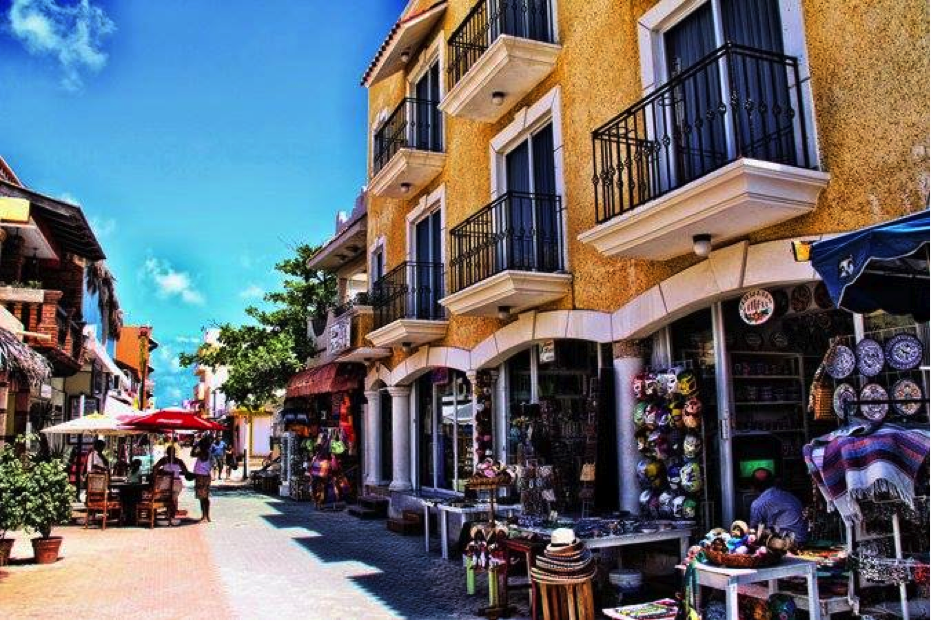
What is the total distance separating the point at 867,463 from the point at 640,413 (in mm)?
3337

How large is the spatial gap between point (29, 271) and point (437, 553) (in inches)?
582

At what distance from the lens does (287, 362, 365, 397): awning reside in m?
19.5

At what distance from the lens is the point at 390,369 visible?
17.3m

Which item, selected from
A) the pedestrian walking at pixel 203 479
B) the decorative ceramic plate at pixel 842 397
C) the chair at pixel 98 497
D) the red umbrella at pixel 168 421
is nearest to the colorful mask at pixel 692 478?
the decorative ceramic plate at pixel 842 397

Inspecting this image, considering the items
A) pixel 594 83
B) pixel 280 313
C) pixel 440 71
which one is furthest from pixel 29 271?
pixel 594 83

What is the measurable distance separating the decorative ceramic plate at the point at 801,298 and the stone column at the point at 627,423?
82.7 inches

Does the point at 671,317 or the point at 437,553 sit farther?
the point at 437,553

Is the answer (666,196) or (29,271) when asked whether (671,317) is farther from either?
(29,271)

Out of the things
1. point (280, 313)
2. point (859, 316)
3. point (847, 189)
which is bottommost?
point (859, 316)

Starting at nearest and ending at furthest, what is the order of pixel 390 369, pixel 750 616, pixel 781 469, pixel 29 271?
pixel 750 616, pixel 781 469, pixel 390 369, pixel 29 271

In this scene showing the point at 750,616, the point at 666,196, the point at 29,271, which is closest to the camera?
the point at 750,616

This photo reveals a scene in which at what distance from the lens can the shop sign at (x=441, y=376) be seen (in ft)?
49.7

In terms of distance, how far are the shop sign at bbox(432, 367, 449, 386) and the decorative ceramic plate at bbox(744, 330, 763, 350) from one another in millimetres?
7246

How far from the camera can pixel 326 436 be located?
69.5 feet
